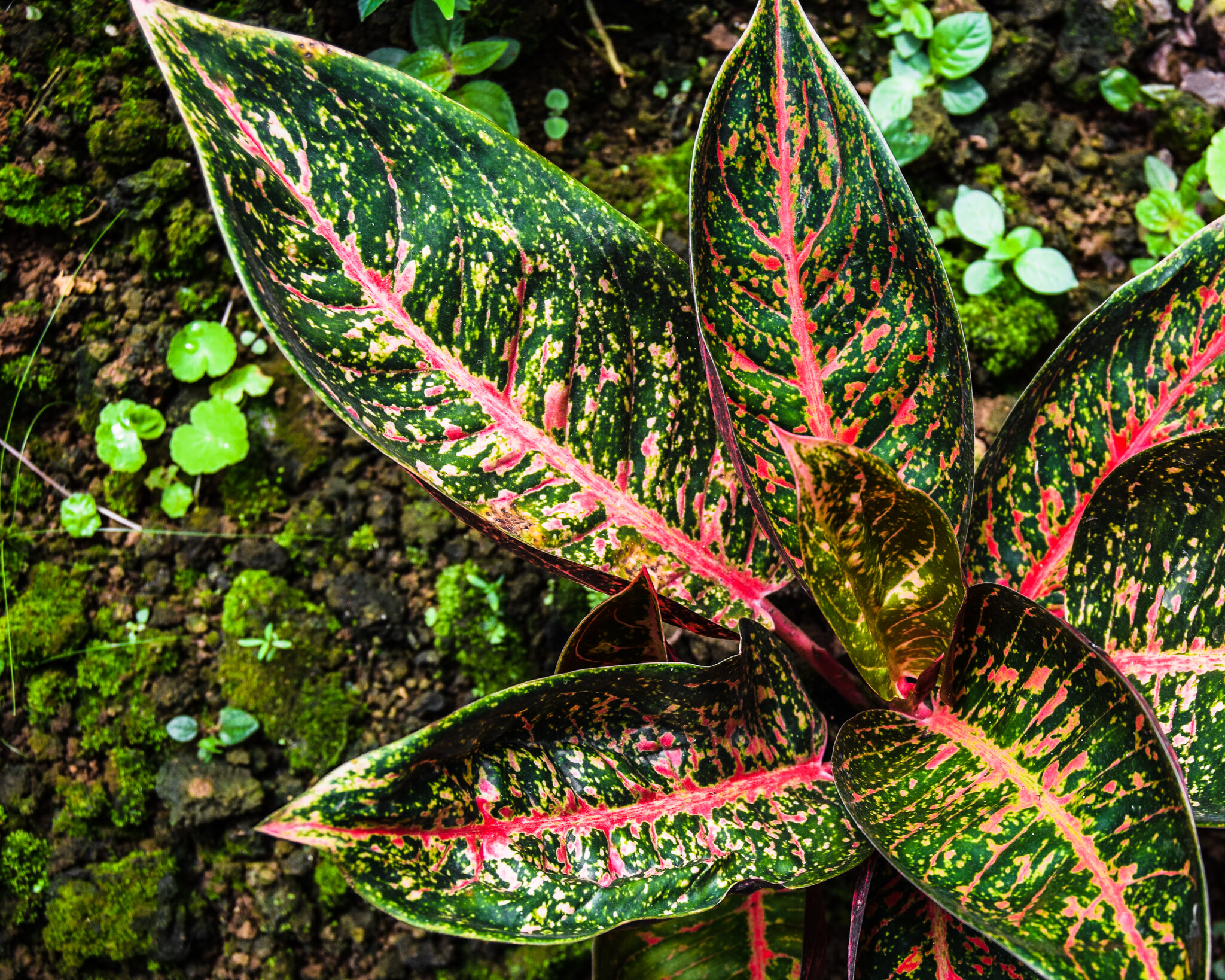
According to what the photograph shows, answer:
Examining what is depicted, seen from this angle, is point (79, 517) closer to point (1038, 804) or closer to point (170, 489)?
point (170, 489)

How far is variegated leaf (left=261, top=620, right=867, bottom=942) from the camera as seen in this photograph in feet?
2.35

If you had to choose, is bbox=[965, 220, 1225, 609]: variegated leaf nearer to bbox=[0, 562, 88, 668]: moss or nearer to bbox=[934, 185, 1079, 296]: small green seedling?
bbox=[934, 185, 1079, 296]: small green seedling

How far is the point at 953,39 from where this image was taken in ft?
4.78

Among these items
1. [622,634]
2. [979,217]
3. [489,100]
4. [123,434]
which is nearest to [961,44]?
[979,217]

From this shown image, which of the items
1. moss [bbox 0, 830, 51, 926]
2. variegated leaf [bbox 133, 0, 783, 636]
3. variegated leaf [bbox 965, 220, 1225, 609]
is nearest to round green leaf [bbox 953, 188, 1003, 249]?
variegated leaf [bbox 965, 220, 1225, 609]

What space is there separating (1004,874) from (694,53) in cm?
144

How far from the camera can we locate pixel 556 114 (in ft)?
4.99

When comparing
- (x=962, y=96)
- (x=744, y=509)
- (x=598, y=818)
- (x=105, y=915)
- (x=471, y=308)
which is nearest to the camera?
(x=598, y=818)

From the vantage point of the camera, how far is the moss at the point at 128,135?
56.4 inches

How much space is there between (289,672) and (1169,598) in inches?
48.9

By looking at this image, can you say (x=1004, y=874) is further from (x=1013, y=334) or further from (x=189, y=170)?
(x=189, y=170)

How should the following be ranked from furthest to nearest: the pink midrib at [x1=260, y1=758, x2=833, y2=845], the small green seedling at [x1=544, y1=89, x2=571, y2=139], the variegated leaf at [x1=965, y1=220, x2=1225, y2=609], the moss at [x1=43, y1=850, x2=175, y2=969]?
1. the small green seedling at [x1=544, y1=89, x2=571, y2=139]
2. the moss at [x1=43, y1=850, x2=175, y2=969]
3. the variegated leaf at [x1=965, y1=220, x2=1225, y2=609]
4. the pink midrib at [x1=260, y1=758, x2=833, y2=845]

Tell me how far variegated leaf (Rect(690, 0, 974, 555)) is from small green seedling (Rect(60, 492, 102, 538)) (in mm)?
1134

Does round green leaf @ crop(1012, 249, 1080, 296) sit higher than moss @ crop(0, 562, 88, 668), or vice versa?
round green leaf @ crop(1012, 249, 1080, 296)
